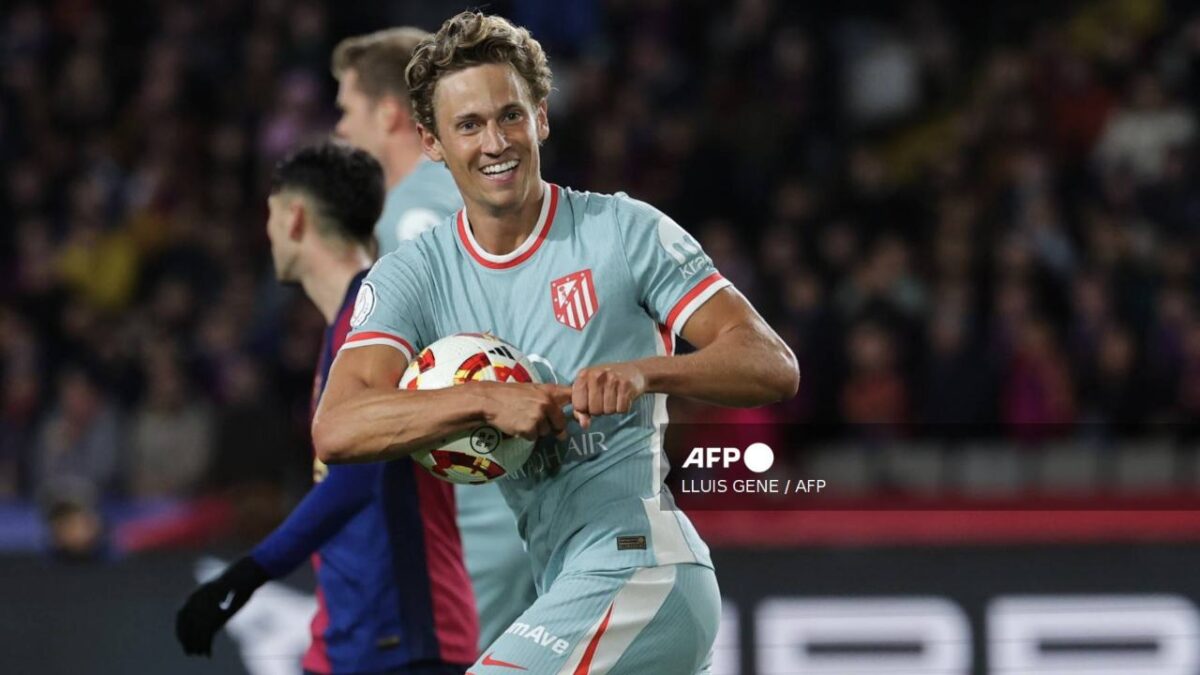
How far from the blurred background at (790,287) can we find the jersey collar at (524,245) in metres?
2.91

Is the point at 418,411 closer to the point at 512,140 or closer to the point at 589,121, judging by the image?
the point at 512,140

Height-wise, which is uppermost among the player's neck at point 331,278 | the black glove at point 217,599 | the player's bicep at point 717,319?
the player's neck at point 331,278

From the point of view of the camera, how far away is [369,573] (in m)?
5.00

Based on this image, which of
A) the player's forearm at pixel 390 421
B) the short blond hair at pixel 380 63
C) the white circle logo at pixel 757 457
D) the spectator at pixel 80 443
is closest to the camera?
the player's forearm at pixel 390 421

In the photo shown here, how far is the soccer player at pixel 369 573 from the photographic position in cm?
489

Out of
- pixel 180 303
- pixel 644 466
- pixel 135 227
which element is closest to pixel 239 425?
pixel 180 303

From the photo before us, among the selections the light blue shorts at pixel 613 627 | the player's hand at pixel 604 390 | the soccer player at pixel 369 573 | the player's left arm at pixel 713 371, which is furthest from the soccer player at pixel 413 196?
the player's hand at pixel 604 390

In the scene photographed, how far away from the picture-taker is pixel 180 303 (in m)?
11.8

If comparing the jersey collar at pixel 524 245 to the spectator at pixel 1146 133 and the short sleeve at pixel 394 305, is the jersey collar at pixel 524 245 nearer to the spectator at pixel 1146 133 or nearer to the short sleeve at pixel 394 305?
the short sleeve at pixel 394 305

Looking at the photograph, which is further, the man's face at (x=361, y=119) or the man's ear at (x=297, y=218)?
the man's face at (x=361, y=119)

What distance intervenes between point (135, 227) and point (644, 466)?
952cm

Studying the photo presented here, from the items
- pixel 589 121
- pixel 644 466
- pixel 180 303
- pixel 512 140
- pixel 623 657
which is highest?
pixel 589 121

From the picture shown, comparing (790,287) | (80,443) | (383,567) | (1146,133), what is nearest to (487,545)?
(383,567)

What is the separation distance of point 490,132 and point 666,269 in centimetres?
50
